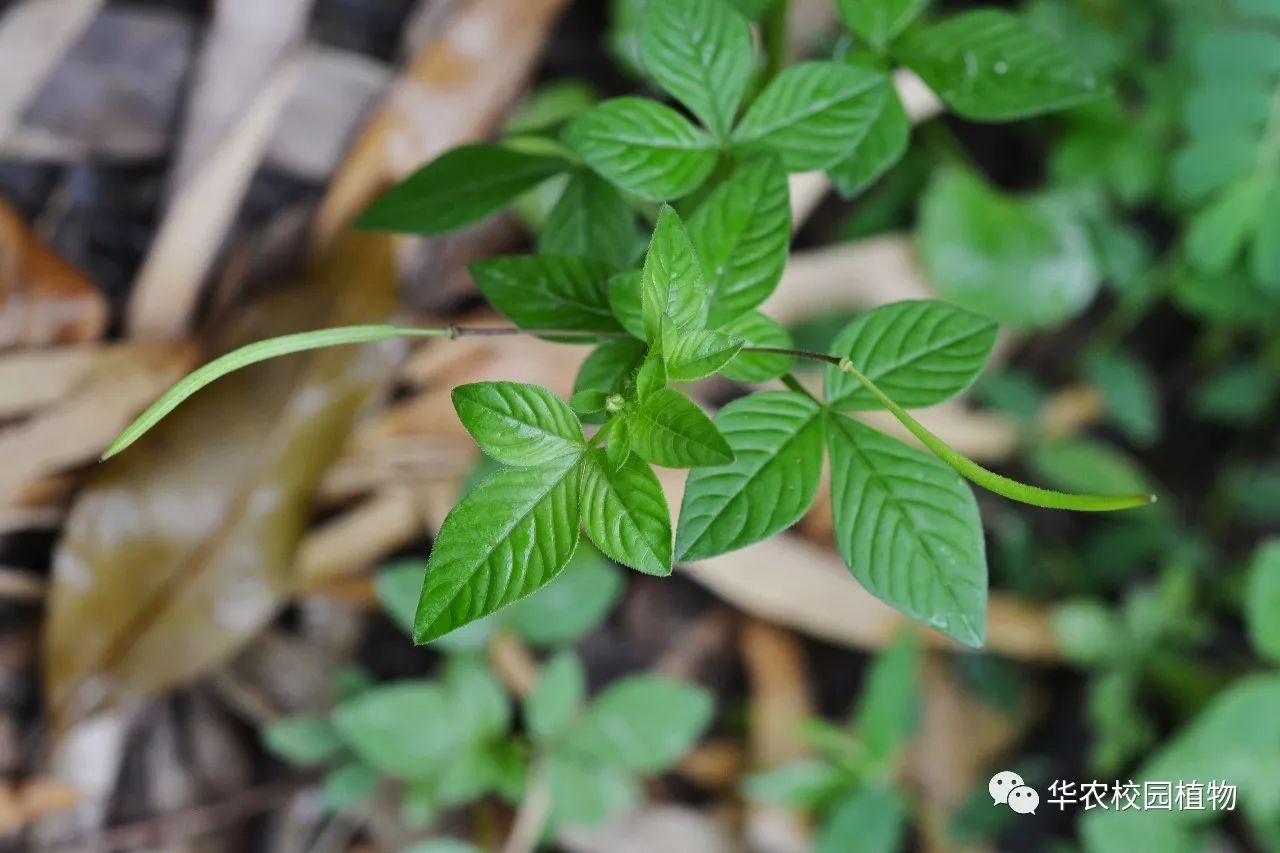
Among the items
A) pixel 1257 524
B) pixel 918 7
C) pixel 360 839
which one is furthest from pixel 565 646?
pixel 1257 524

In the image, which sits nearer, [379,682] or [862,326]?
[862,326]

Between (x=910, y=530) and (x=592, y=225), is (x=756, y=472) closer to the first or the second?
(x=910, y=530)

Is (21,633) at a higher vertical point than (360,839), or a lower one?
higher

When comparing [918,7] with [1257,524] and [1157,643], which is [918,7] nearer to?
[1157,643]

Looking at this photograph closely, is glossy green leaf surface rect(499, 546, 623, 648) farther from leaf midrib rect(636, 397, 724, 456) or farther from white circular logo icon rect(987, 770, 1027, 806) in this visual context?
leaf midrib rect(636, 397, 724, 456)

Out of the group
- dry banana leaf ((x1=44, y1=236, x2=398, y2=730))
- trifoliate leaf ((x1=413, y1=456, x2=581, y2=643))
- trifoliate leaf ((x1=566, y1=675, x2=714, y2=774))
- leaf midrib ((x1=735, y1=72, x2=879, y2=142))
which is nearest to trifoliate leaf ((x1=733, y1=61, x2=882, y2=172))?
leaf midrib ((x1=735, y1=72, x2=879, y2=142))

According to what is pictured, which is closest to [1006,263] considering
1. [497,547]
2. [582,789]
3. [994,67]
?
[994,67]
